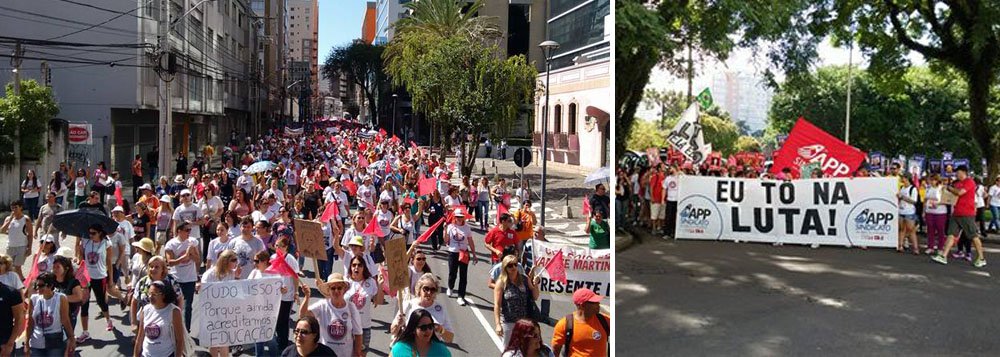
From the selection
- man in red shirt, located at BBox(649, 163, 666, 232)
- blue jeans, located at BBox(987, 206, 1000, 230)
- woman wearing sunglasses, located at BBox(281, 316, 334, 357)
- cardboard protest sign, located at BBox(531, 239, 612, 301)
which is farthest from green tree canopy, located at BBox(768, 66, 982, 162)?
woman wearing sunglasses, located at BBox(281, 316, 334, 357)

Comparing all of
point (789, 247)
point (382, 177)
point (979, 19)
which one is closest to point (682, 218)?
point (789, 247)

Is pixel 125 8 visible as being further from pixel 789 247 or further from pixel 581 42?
pixel 581 42

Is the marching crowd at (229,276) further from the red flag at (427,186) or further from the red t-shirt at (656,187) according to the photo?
the red t-shirt at (656,187)

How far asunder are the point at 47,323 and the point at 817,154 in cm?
1193

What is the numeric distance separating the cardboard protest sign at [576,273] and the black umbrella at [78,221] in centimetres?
423

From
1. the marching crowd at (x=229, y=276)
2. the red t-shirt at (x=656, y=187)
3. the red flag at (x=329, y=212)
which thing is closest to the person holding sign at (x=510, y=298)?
the marching crowd at (x=229, y=276)

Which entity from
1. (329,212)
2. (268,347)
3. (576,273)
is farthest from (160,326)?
(329,212)

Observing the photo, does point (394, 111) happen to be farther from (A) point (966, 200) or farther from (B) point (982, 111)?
(A) point (966, 200)

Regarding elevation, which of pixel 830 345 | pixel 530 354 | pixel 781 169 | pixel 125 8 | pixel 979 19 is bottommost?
pixel 830 345

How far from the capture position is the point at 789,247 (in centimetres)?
1384

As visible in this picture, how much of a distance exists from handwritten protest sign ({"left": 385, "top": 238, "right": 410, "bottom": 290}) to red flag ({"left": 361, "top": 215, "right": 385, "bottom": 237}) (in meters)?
2.20

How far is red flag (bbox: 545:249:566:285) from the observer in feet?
26.7

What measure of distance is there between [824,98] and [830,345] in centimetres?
3237

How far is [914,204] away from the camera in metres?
13.4
